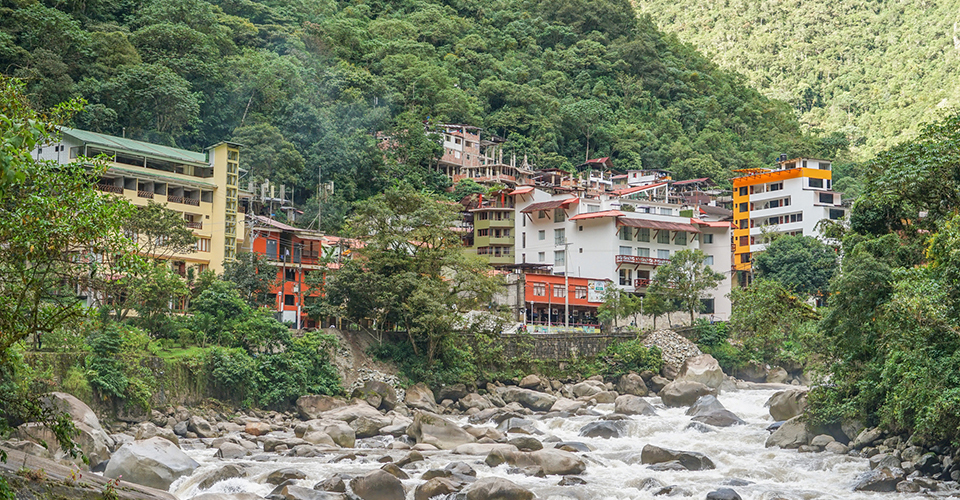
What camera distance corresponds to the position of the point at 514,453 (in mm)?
26625

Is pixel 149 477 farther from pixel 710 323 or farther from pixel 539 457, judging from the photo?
pixel 710 323

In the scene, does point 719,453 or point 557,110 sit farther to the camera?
point 557,110

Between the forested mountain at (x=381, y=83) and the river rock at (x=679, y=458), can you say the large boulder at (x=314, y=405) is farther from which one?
the forested mountain at (x=381, y=83)

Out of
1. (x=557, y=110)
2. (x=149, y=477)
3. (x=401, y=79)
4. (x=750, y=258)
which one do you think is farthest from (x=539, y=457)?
(x=557, y=110)

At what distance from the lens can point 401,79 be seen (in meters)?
88.2

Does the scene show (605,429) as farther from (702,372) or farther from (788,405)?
(702,372)

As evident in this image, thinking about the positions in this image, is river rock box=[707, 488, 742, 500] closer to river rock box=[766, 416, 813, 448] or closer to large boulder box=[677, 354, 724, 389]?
river rock box=[766, 416, 813, 448]

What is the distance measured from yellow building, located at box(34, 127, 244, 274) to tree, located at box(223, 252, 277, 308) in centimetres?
208

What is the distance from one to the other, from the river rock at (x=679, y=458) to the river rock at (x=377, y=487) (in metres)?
8.45

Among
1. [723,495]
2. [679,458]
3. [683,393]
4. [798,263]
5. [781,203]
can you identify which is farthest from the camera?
Result: [781,203]

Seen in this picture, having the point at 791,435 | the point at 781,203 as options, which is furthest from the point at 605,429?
the point at 781,203

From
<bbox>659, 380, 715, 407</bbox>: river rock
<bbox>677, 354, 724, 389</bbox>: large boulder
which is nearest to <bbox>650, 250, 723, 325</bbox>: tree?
<bbox>677, 354, 724, 389</bbox>: large boulder

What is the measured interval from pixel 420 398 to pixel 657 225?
29668 millimetres

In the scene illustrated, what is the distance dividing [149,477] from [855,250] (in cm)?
2170
